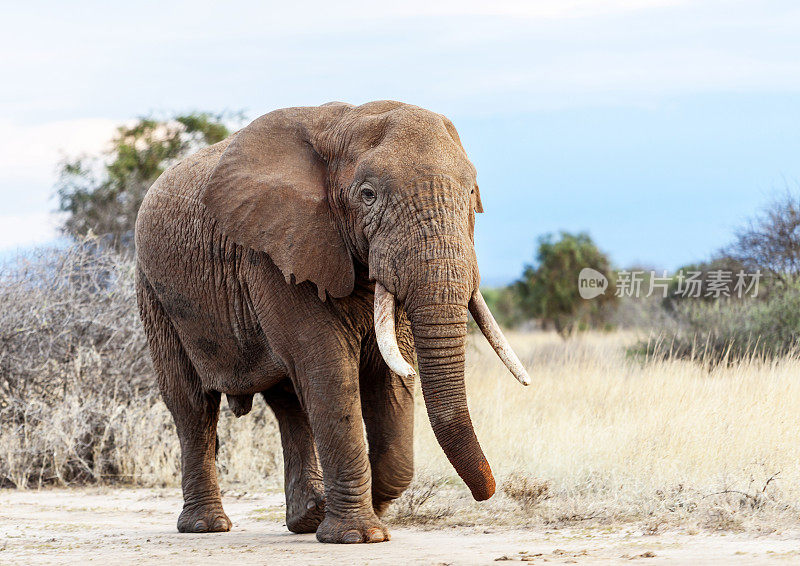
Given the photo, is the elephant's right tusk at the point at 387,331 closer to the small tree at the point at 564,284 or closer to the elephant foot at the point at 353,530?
the elephant foot at the point at 353,530

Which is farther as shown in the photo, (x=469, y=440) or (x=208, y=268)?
(x=208, y=268)

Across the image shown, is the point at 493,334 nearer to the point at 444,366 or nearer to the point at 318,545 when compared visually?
the point at 444,366

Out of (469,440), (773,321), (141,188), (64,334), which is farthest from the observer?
(141,188)

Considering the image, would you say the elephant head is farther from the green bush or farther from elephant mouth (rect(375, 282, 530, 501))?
the green bush

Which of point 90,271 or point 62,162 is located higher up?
point 62,162

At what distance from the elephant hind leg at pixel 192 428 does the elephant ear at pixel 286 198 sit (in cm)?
163

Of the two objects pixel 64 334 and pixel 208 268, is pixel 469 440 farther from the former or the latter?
pixel 64 334

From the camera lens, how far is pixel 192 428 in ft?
28.7

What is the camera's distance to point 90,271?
1277cm

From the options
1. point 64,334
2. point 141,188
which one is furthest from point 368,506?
point 141,188

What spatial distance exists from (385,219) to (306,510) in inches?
99.7

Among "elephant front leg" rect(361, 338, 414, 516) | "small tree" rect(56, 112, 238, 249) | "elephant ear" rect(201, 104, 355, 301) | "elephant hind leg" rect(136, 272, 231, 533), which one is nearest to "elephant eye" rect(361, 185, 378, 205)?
"elephant ear" rect(201, 104, 355, 301)

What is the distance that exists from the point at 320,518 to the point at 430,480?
1753 millimetres

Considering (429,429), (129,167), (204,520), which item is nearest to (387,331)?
(204,520)
